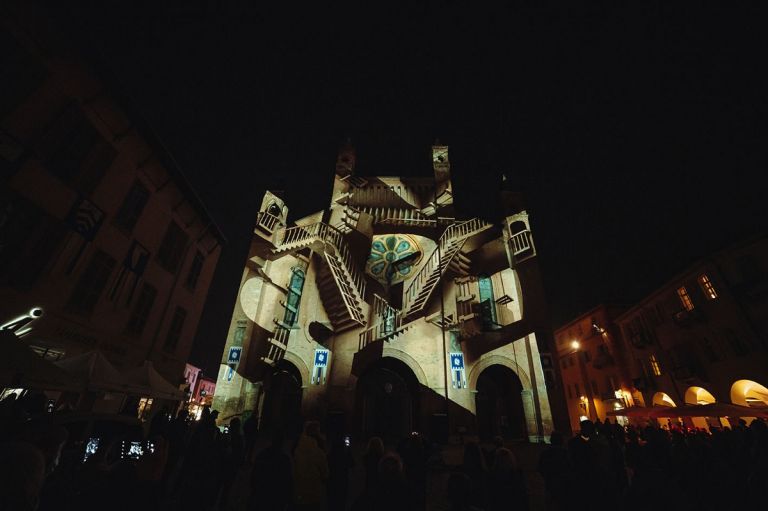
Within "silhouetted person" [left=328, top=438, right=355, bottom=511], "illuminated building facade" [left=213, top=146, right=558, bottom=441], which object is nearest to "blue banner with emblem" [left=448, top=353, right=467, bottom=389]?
"illuminated building facade" [left=213, top=146, right=558, bottom=441]

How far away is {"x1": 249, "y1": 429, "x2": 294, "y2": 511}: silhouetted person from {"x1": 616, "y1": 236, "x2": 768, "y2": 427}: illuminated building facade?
84.4 feet

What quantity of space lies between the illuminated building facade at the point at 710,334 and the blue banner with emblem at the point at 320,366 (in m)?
24.1

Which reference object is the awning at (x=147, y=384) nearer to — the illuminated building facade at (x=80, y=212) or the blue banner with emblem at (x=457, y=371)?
the illuminated building facade at (x=80, y=212)

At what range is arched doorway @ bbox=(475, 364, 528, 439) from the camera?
→ 18297 mm

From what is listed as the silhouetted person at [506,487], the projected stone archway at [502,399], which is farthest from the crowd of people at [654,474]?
the projected stone archway at [502,399]

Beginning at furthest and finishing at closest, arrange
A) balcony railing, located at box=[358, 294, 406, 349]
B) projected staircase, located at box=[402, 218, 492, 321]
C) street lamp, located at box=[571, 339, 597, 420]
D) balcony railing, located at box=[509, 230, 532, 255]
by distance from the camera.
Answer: street lamp, located at box=[571, 339, 597, 420], balcony railing, located at box=[509, 230, 532, 255], projected staircase, located at box=[402, 218, 492, 321], balcony railing, located at box=[358, 294, 406, 349]

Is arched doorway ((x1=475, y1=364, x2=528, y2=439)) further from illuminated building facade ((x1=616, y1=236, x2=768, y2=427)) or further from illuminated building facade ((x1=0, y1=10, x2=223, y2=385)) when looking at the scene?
illuminated building facade ((x1=0, y1=10, x2=223, y2=385))

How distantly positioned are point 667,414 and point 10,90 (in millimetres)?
29605

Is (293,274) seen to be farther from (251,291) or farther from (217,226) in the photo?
(217,226)

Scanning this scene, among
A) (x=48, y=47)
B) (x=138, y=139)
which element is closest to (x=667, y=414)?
(x=138, y=139)

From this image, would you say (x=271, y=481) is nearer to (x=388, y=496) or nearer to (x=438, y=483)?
(x=388, y=496)

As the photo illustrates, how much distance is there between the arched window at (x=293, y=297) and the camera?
19.4m

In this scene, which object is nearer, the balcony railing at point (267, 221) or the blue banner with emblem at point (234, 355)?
the blue banner with emblem at point (234, 355)

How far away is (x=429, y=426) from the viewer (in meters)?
16.3
